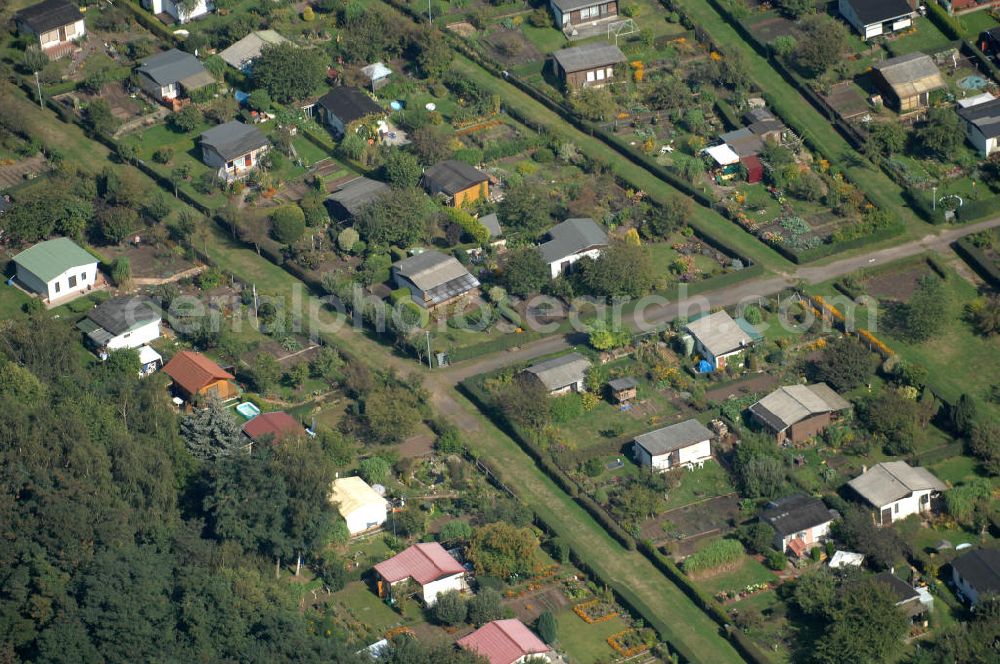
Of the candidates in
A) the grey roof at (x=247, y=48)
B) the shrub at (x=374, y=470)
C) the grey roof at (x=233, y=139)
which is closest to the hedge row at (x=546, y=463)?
the shrub at (x=374, y=470)

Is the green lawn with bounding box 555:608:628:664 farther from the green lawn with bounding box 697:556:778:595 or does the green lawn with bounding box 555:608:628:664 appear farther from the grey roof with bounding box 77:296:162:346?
the grey roof with bounding box 77:296:162:346

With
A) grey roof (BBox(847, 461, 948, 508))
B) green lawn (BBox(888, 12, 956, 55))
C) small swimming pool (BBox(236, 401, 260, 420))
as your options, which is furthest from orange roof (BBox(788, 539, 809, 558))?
green lawn (BBox(888, 12, 956, 55))

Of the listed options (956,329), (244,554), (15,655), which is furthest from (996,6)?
(15,655)

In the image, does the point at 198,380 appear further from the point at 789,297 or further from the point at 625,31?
the point at 625,31

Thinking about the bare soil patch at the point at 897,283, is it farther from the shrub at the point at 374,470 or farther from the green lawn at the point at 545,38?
the shrub at the point at 374,470

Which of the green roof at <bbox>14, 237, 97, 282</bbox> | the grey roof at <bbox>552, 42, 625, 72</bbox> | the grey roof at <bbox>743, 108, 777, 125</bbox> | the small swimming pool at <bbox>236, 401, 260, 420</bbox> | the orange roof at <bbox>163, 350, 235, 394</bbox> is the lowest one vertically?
the small swimming pool at <bbox>236, 401, 260, 420</bbox>

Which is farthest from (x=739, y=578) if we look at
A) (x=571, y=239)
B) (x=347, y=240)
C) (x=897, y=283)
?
(x=347, y=240)
